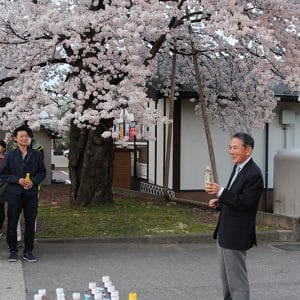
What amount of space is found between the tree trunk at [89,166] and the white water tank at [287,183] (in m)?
3.59

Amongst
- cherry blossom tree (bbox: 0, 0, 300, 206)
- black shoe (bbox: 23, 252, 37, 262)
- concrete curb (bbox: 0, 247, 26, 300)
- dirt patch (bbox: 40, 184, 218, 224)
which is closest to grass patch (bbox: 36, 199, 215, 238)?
dirt patch (bbox: 40, 184, 218, 224)

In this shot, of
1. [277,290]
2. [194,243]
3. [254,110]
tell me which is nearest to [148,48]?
[254,110]

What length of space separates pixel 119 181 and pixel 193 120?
3.82 metres

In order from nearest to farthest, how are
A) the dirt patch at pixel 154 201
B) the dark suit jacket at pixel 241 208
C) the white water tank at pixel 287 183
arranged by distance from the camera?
the dark suit jacket at pixel 241 208 → the dirt patch at pixel 154 201 → the white water tank at pixel 287 183

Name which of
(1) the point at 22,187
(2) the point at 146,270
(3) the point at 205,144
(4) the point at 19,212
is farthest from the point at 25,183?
(3) the point at 205,144

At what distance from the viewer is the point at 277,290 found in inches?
240

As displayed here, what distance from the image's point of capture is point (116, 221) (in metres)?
9.52

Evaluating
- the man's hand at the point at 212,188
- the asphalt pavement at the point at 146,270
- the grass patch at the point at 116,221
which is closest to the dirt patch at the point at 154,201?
the grass patch at the point at 116,221

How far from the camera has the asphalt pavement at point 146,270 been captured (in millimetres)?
5898

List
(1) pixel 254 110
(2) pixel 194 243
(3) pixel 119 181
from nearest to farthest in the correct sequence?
(2) pixel 194 243 → (1) pixel 254 110 → (3) pixel 119 181

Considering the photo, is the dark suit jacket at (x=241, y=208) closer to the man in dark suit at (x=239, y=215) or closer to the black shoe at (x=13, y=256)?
the man in dark suit at (x=239, y=215)

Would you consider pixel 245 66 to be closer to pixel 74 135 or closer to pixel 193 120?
pixel 193 120

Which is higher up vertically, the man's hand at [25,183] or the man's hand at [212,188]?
the man's hand at [212,188]

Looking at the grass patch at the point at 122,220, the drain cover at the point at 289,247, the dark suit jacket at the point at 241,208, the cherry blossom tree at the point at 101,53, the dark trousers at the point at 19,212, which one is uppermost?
the cherry blossom tree at the point at 101,53
